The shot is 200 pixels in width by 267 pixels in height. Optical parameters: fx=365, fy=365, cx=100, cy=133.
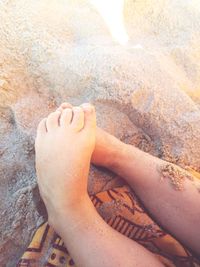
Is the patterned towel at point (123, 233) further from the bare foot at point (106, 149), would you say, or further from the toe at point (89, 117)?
the toe at point (89, 117)

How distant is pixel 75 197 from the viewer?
3.64ft

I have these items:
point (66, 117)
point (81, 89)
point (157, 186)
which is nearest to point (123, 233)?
point (157, 186)

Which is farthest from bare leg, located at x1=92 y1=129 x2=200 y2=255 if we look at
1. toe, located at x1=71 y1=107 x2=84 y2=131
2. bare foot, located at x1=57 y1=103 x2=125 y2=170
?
toe, located at x1=71 y1=107 x2=84 y2=131

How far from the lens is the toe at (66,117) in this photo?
1.17 m

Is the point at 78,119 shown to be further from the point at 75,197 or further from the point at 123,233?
the point at 123,233

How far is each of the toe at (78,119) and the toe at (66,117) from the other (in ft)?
0.04

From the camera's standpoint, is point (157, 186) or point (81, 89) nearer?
point (157, 186)

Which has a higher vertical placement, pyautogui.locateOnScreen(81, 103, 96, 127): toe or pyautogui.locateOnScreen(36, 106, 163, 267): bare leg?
pyautogui.locateOnScreen(81, 103, 96, 127): toe

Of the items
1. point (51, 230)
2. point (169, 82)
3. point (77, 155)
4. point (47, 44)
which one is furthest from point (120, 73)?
point (51, 230)

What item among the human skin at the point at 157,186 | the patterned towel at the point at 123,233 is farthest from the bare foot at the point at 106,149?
the patterned towel at the point at 123,233

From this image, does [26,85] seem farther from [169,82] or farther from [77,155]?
[169,82]

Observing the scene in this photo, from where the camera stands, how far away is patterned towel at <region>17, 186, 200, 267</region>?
1096 mm

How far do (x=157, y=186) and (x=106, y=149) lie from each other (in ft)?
0.70

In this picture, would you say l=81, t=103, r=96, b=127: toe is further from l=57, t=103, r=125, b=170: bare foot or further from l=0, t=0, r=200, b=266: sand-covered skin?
l=0, t=0, r=200, b=266: sand-covered skin
